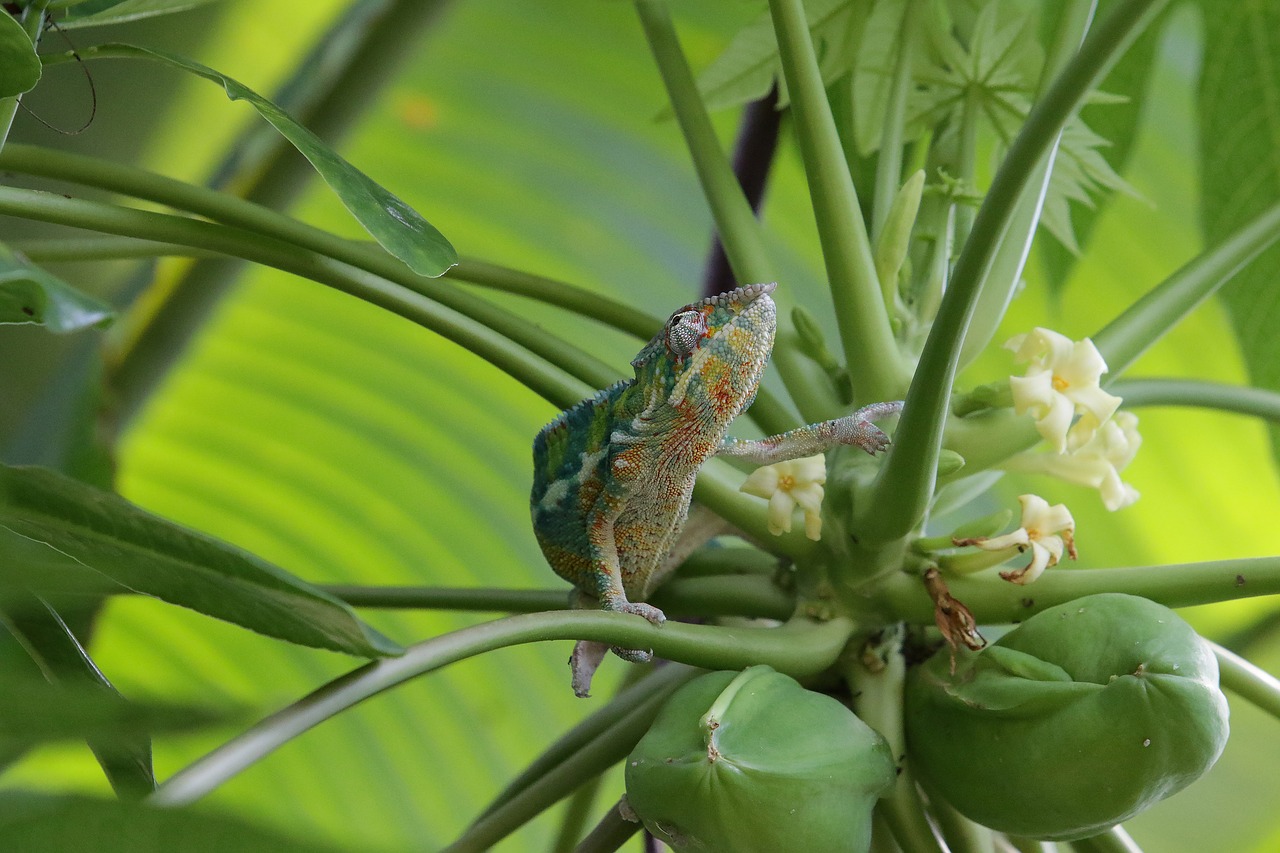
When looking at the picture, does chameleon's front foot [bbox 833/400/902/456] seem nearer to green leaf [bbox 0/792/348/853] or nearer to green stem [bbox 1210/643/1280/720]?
green stem [bbox 1210/643/1280/720]

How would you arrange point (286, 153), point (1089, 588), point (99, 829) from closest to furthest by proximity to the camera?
1. point (99, 829)
2. point (1089, 588)
3. point (286, 153)

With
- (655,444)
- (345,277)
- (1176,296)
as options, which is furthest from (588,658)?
(1176,296)

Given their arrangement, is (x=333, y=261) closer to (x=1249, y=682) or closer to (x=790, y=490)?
(x=790, y=490)

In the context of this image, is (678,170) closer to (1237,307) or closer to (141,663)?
(1237,307)

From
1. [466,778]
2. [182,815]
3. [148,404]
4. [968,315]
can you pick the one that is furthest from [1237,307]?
[148,404]

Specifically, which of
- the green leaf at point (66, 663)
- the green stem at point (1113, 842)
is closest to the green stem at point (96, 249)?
the green leaf at point (66, 663)

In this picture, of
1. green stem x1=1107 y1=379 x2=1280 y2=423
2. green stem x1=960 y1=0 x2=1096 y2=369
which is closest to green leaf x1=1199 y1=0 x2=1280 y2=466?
green stem x1=1107 y1=379 x2=1280 y2=423
